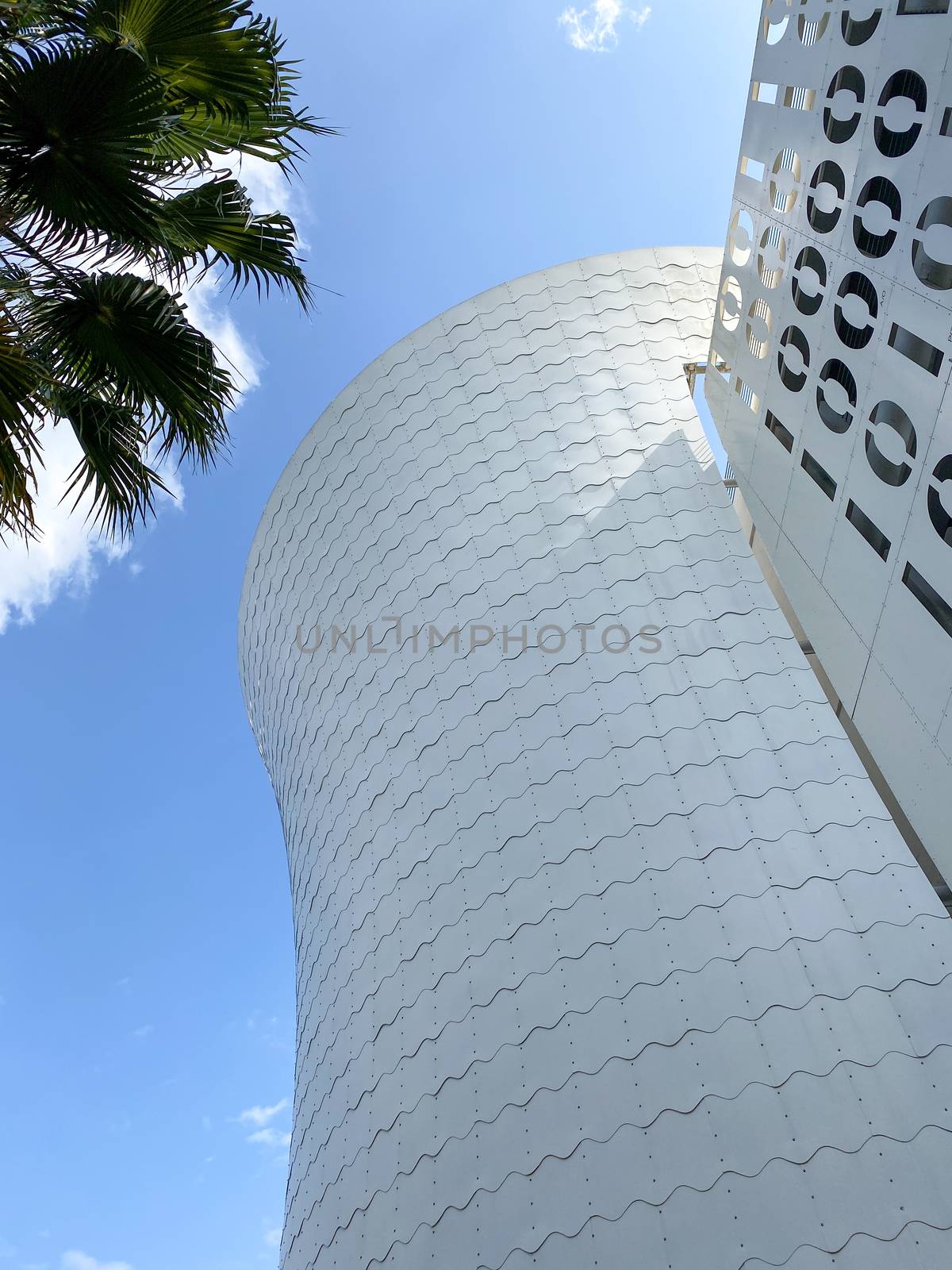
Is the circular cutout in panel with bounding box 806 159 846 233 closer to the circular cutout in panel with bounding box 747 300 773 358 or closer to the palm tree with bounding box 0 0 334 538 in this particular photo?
the circular cutout in panel with bounding box 747 300 773 358

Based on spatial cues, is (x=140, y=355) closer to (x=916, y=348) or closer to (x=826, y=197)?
(x=916, y=348)

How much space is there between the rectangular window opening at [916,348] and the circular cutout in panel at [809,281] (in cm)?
104

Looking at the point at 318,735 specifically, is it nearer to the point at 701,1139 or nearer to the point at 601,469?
the point at 601,469

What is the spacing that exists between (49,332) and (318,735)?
22.1 feet

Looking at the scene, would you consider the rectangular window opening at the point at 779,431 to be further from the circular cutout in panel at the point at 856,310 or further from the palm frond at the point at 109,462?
the palm frond at the point at 109,462

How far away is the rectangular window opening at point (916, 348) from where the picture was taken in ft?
15.3

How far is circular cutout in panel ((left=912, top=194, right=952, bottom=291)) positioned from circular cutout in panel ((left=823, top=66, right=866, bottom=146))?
1.06 m

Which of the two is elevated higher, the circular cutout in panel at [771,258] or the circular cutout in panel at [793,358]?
the circular cutout in panel at [771,258]

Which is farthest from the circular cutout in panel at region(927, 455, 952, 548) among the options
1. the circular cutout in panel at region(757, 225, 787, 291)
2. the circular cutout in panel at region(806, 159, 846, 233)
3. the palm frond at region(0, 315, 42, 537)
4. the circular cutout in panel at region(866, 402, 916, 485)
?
the palm frond at region(0, 315, 42, 537)

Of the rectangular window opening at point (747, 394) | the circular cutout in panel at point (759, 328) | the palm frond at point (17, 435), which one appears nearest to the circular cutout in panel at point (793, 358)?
the circular cutout in panel at point (759, 328)

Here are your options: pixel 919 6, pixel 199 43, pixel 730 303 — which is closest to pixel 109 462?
pixel 199 43

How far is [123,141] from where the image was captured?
3.76m

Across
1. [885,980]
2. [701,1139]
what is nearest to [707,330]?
[885,980]

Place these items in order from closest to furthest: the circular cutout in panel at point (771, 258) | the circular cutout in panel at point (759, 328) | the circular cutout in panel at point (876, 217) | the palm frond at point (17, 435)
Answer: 1. the palm frond at point (17, 435)
2. the circular cutout in panel at point (876, 217)
3. the circular cutout in panel at point (771, 258)
4. the circular cutout in panel at point (759, 328)
